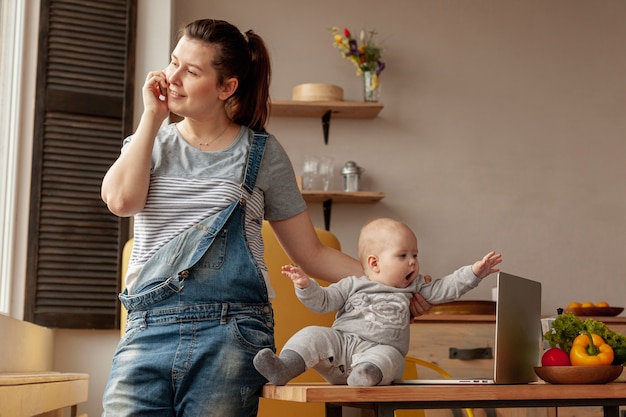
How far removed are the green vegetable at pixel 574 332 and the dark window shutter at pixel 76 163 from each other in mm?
2049

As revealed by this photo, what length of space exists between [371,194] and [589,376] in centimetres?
273

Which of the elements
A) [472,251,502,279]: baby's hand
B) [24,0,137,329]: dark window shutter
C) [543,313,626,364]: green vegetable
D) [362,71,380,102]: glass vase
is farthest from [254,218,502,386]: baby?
[362,71,380,102]: glass vase

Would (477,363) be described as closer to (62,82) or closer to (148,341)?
(62,82)

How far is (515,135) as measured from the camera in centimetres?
455

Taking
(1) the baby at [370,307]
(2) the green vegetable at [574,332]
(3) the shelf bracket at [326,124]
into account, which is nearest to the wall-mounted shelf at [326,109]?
(3) the shelf bracket at [326,124]

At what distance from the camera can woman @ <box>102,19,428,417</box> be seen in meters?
1.35

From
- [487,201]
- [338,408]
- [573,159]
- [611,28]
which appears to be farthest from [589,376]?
[611,28]

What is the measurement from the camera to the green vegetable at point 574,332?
1.58 meters

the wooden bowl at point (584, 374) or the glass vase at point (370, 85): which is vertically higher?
the glass vase at point (370, 85)

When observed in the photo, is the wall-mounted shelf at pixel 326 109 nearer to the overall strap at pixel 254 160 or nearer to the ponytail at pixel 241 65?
the ponytail at pixel 241 65

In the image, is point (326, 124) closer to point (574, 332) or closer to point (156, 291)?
point (574, 332)

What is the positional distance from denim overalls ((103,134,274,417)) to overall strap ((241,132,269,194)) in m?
0.05

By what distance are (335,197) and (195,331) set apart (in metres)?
2.82

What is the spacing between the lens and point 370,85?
425 cm
